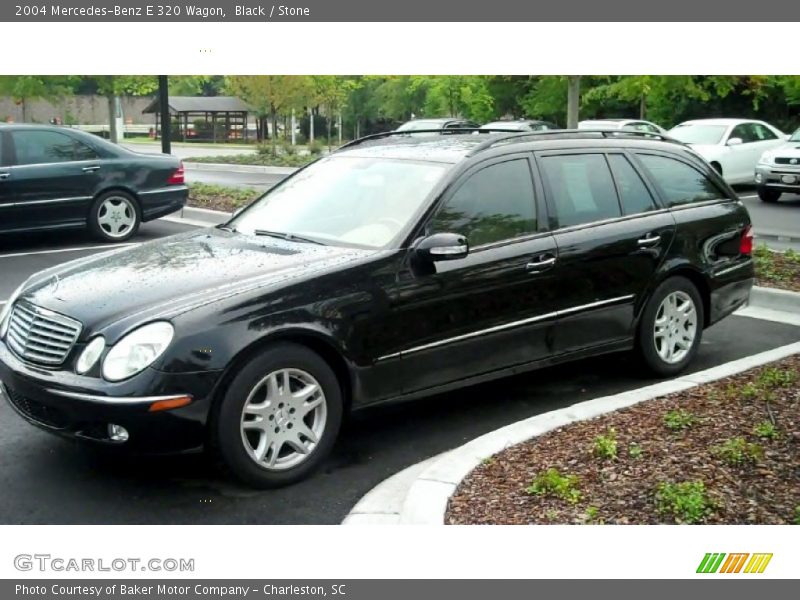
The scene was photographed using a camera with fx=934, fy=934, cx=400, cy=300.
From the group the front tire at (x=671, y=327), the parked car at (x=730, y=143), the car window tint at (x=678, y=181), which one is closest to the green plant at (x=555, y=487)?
the front tire at (x=671, y=327)

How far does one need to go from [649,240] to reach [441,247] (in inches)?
72.8

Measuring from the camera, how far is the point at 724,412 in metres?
5.11

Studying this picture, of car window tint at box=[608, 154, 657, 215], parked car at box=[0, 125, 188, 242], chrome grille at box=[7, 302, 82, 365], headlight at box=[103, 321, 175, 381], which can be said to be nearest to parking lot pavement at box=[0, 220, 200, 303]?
parked car at box=[0, 125, 188, 242]

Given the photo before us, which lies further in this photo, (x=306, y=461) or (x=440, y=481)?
(x=306, y=461)

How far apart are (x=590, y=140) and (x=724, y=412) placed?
2.09m

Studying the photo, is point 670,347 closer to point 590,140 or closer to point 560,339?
point 560,339

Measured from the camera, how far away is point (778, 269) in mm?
9305

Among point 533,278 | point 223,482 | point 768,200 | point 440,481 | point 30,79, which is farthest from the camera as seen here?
point 30,79

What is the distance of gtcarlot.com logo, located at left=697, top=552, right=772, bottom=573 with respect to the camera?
3393 millimetres

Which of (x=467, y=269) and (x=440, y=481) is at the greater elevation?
(x=467, y=269)

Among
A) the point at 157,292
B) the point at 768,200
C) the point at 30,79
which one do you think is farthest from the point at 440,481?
the point at 30,79

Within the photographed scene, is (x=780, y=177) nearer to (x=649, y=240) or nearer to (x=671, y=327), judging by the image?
(x=671, y=327)

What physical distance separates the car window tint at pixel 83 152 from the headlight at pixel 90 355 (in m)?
8.32

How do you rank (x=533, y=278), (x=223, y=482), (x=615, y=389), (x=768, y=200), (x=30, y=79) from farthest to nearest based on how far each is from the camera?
(x=30, y=79) → (x=768, y=200) → (x=615, y=389) → (x=533, y=278) → (x=223, y=482)
